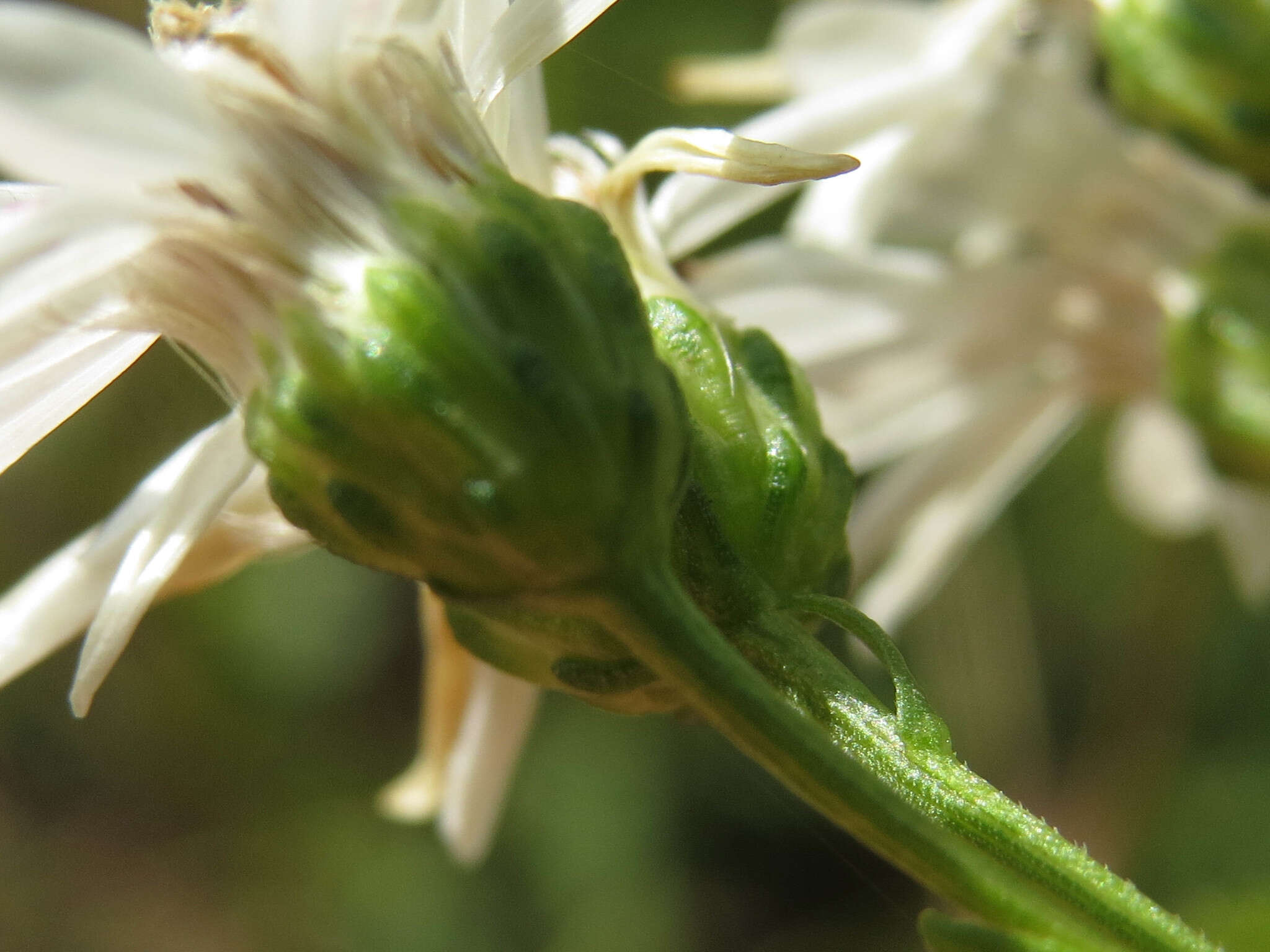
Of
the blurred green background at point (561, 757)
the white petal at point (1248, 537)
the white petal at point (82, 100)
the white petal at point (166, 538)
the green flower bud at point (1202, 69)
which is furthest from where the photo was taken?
the blurred green background at point (561, 757)

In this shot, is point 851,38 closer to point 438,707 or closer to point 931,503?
point 931,503

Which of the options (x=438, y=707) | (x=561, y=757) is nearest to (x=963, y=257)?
(x=438, y=707)

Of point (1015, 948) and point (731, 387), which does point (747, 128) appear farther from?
point (1015, 948)

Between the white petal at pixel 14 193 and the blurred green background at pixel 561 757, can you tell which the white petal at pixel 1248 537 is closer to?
the blurred green background at pixel 561 757

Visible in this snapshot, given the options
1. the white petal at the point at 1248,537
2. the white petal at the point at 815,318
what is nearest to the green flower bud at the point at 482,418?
the white petal at the point at 815,318

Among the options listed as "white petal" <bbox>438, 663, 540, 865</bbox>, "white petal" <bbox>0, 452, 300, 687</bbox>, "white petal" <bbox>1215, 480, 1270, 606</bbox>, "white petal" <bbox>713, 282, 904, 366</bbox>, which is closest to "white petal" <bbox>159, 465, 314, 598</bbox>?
"white petal" <bbox>0, 452, 300, 687</bbox>

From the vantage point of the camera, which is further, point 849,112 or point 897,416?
point 897,416

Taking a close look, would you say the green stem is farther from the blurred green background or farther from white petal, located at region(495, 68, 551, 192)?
the blurred green background

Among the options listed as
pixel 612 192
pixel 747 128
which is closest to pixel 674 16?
pixel 747 128
